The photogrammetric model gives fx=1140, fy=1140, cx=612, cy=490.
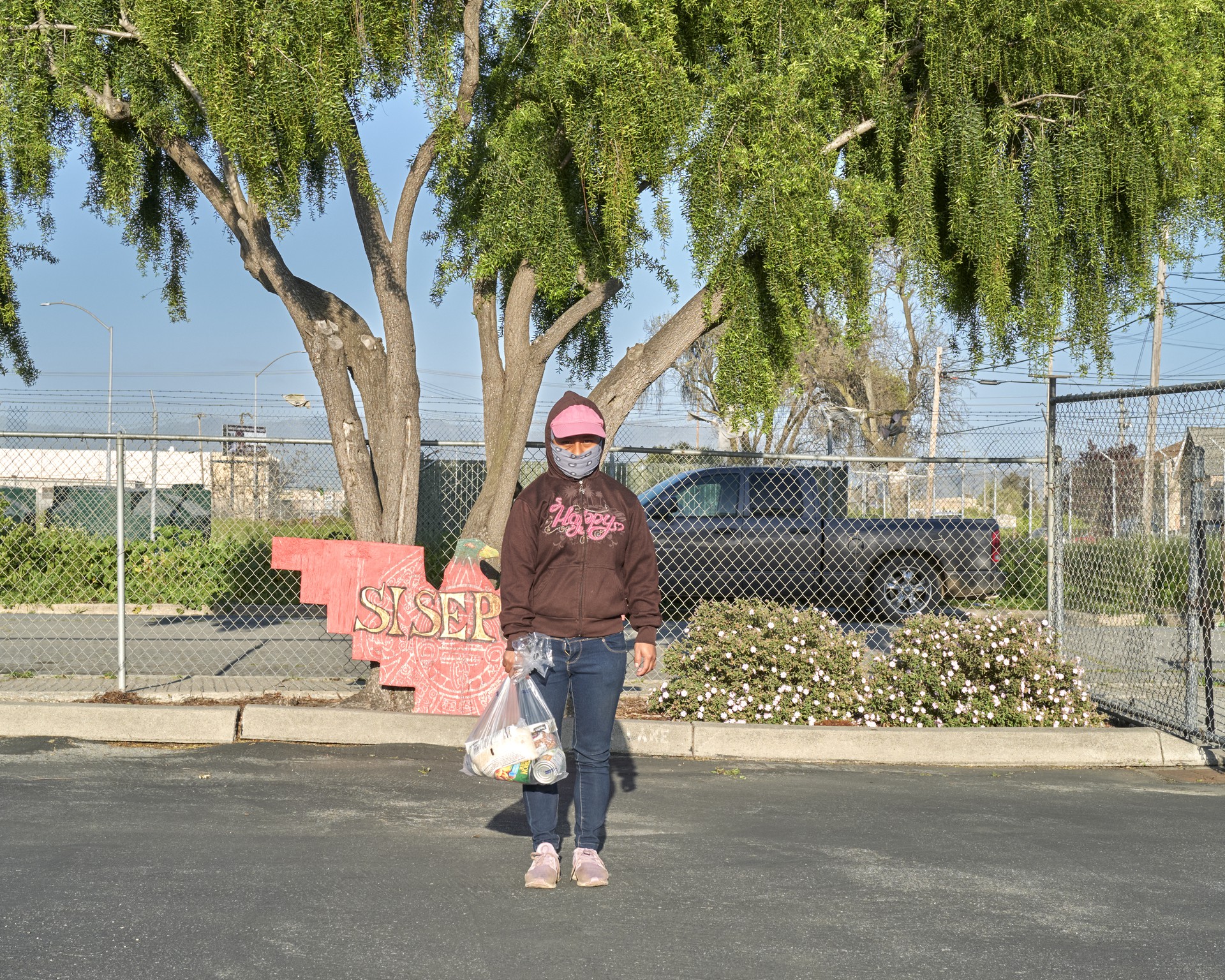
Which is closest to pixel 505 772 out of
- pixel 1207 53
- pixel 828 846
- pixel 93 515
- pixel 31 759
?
pixel 828 846

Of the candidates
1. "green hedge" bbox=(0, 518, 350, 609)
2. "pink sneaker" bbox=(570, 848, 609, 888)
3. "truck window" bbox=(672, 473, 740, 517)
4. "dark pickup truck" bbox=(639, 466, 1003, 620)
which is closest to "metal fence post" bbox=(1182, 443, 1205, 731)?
"pink sneaker" bbox=(570, 848, 609, 888)

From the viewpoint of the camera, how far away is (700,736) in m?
7.09

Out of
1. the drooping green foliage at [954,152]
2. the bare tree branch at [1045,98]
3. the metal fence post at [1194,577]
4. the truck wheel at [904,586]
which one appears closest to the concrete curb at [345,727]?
the drooping green foliage at [954,152]

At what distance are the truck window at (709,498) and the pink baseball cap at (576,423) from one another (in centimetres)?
802

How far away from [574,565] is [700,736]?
288 cm

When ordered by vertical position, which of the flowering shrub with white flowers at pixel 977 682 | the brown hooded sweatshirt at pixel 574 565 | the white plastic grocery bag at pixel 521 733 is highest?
the brown hooded sweatshirt at pixel 574 565

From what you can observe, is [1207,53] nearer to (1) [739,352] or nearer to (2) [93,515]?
(1) [739,352]

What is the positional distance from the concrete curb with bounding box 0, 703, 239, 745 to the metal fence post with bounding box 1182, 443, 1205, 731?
6.08m

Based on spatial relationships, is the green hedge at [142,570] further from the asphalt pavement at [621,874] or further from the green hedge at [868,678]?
the green hedge at [868,678]

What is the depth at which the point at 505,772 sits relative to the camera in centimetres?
443

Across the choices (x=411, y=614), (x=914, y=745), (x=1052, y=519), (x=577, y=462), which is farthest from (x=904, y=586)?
(x=577, y=462)

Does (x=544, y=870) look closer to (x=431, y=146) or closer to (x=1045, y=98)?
(x=431, y=146)

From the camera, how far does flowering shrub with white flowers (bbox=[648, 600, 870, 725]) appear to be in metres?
7.35

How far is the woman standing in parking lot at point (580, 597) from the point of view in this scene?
4.55m
